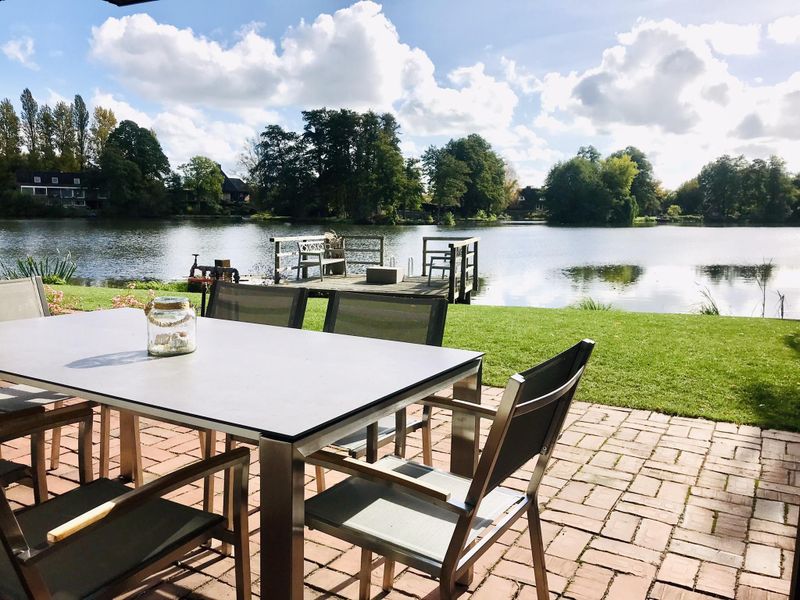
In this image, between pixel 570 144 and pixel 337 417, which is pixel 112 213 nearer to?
pixel 570 144

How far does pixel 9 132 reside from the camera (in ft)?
212

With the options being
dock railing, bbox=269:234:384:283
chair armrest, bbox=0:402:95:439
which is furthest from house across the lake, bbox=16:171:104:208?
chair armrest, bbox=0:402:95:439

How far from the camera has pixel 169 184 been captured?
204ft

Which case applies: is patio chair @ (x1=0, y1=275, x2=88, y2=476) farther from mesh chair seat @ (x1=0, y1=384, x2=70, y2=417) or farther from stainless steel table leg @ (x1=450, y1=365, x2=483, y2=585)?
stainless steel table leg @ (x1=450, y1=365, x2=483, y2=585)

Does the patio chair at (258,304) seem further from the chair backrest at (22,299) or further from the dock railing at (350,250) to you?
the dock railing at (350,250)

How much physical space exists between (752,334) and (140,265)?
2047cm

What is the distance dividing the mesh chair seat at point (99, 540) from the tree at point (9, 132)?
73476 millimetres

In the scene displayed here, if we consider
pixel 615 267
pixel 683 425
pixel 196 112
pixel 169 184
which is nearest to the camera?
pixel 683 425

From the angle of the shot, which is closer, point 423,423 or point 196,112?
point 423,423

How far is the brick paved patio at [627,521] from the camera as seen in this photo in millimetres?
1962

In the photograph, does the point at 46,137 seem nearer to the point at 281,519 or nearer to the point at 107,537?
the point at 107,537

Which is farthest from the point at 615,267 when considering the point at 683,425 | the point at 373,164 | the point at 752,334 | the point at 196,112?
the point at 196,112

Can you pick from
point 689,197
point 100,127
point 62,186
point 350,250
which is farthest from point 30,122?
point 689,197

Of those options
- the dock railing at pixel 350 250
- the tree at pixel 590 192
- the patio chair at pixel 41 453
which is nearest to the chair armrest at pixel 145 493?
the patio chair at pixel 41 453
